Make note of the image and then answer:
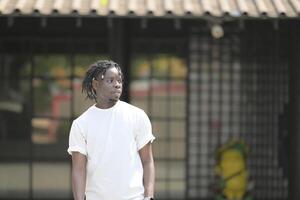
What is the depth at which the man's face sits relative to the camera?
4.14 m

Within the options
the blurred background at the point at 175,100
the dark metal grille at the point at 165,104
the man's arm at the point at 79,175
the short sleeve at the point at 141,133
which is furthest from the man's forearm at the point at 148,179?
the dark metal grille at the point at 165,104

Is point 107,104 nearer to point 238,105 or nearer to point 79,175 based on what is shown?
point 79,175

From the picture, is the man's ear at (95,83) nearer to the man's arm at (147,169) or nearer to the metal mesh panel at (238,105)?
the man's arm at (147,169)

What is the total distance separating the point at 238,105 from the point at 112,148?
224 inches

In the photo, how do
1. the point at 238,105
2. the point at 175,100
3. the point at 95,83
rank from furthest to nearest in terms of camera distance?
the point at 175,100, the point at 238,105, the point at 95,83

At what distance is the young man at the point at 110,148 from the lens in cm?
404

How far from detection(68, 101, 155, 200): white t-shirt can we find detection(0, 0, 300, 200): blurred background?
462cm

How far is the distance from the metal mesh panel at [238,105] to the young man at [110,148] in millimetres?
5356

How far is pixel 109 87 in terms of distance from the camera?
4.15 metres

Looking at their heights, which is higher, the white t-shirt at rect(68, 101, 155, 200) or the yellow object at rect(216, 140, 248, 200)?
the white t-shirt at rect(68, 101, 155, 200)

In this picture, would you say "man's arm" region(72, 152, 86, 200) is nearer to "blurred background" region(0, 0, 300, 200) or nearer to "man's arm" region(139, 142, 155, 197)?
"man's arm" region(139, 142, 155, 197)

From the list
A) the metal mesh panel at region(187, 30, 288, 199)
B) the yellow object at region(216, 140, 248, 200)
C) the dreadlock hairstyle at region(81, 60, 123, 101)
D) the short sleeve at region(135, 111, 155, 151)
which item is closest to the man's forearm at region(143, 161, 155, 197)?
the short sleeve at region(135, 111, 155, 151)

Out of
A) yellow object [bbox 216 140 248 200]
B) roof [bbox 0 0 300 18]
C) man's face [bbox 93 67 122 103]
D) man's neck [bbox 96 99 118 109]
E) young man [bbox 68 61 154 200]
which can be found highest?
roof [bbox 0 0 300 18]

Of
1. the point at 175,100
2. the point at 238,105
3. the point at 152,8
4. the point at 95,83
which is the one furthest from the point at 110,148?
the point at 175,100
